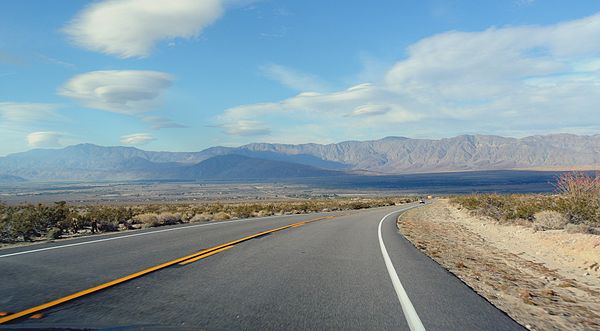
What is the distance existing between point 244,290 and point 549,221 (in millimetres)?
18349

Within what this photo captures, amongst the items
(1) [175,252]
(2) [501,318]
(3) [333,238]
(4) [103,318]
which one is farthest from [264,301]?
(3) [333,238]

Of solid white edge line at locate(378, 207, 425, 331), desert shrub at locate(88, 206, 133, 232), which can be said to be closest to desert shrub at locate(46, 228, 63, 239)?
desert shrub at locate(88, 206, 133, 232)

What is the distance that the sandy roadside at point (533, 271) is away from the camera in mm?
6652

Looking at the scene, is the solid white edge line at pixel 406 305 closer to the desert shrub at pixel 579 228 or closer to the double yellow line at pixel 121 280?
the double yellow line at pixel 121 280

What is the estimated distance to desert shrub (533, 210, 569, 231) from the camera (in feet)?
63.8

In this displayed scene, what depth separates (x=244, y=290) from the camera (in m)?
6.88

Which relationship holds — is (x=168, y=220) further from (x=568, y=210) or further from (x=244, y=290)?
(x=568, y=210)

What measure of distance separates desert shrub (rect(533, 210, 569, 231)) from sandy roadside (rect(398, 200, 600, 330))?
889mm

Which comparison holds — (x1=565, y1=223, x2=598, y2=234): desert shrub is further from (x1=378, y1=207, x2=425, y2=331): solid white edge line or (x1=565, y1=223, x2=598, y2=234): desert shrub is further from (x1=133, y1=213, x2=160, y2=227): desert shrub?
(x1=133, y1=213, x2=160, y2=227): desert shrub

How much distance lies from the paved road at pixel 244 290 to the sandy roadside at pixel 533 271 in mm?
664

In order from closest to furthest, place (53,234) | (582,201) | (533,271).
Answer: (533,271)
(53,234)
(582,201)

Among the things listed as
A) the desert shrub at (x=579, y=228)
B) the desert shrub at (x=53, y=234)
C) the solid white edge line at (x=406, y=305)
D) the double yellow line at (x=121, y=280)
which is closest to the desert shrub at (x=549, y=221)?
the desert shrub at (x=579, y=228)

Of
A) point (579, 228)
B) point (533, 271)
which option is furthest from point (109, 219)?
point (579, 228)

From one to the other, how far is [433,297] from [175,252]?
6263 mm
